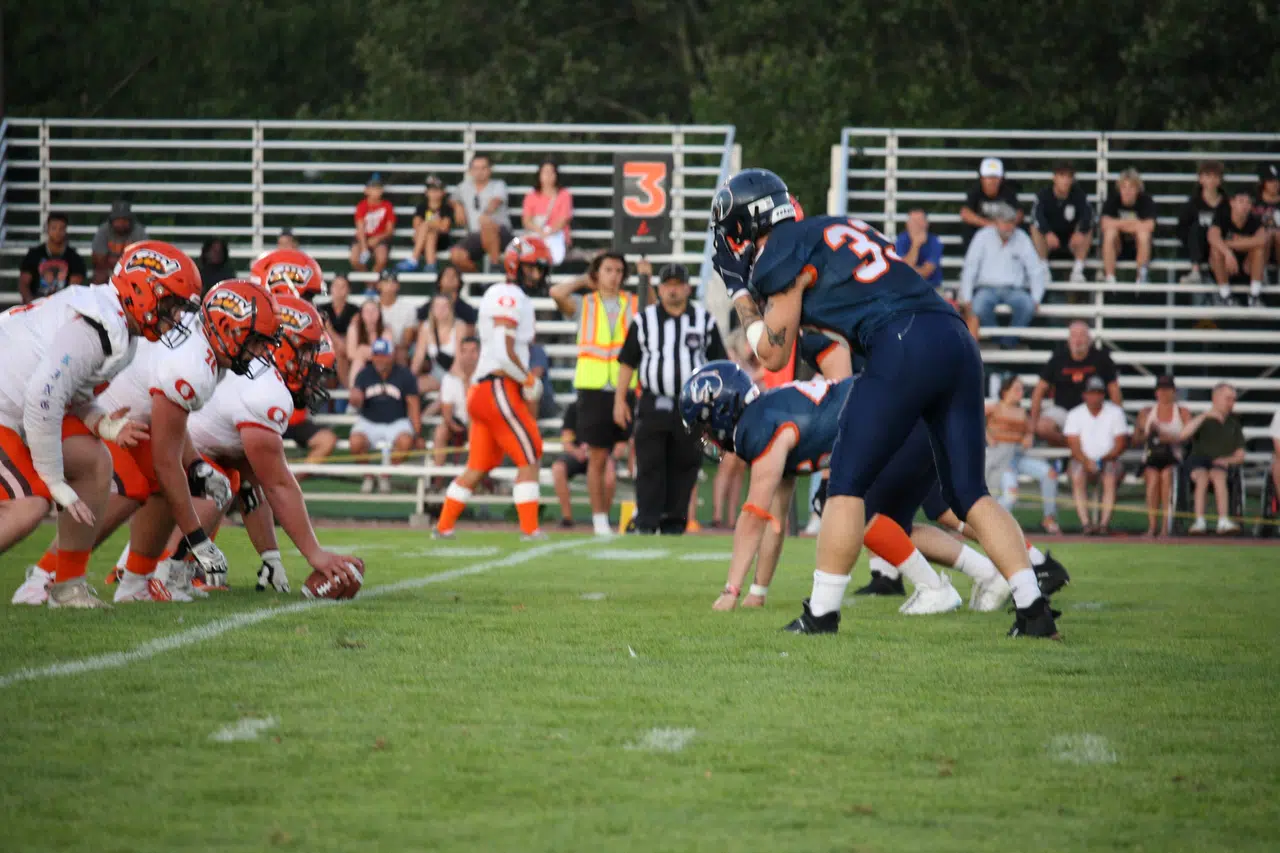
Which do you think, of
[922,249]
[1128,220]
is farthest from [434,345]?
[1128,220]

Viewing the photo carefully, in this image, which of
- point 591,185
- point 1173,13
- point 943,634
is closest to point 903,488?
point 943,634

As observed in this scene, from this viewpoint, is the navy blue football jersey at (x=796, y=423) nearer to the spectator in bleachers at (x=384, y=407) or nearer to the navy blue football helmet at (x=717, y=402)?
the navy blue football helmet at (x=717, y=402)

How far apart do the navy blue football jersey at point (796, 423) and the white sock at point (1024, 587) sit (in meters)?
1.29

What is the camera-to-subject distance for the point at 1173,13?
92.1 feet

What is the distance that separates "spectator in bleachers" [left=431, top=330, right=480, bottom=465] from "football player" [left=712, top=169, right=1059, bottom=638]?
9.44m

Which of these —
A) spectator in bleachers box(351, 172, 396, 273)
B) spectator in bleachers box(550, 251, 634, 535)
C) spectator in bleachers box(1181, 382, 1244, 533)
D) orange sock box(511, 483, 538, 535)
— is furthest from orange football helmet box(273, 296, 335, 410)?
spectator in bleachers box(351, 172, 396, 273)

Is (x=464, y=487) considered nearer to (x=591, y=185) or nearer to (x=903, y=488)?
(x=903, y=488)

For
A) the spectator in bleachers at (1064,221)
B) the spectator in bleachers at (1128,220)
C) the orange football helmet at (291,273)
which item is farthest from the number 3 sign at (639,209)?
the orange football helmet at (291,273)

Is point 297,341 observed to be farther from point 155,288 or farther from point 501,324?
point 501,324

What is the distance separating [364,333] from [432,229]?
1.99 metres

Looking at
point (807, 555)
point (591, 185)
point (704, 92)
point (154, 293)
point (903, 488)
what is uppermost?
point (704, 92)

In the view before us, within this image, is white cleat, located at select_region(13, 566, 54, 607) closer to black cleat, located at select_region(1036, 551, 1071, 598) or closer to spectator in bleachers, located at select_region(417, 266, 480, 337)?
black cleat, located at select_region(1036, 551, 1071, 598)

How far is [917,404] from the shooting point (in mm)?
6090

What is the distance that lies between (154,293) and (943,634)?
3201mm
